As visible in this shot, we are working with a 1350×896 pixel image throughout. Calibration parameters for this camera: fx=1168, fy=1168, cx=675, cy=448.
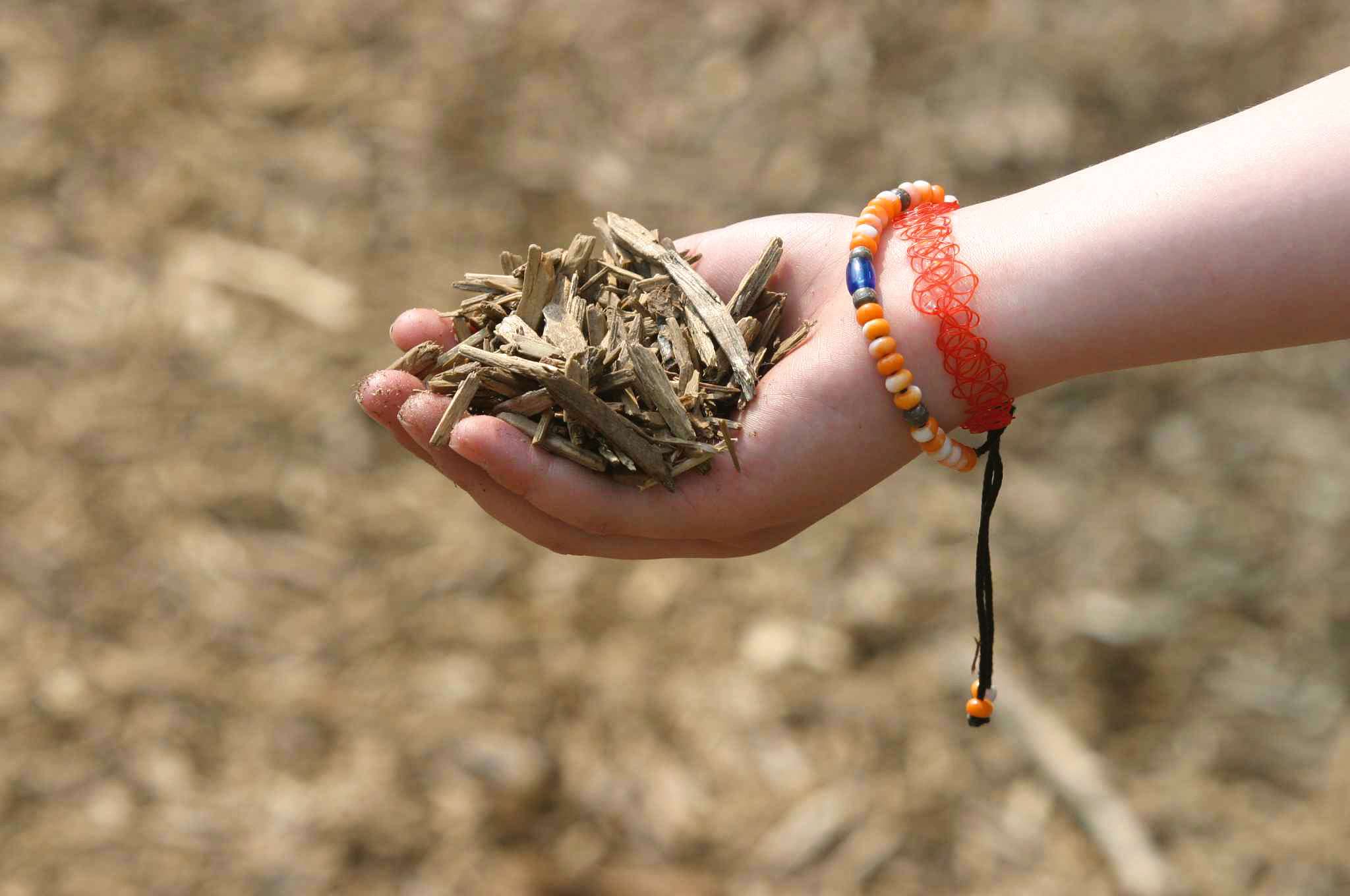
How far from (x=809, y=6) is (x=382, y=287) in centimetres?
172

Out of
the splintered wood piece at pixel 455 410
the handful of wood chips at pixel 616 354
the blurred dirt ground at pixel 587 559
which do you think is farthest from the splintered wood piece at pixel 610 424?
the blurred dirt ground at pixel 587 559

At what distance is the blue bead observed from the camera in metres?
1.71

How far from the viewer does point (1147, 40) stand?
11.9 feet

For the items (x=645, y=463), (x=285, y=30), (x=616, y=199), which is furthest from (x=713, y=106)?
(x=645, y=463)

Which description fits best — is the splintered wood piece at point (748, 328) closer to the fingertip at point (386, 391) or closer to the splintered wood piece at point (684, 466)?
the splintered wood piece at point (684, 466)

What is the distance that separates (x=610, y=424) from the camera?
5.79 feet

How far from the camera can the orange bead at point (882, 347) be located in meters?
1.67

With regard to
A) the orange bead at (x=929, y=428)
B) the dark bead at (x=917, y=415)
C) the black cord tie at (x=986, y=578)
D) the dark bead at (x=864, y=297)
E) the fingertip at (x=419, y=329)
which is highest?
the fingertip at (x=419, y=329)

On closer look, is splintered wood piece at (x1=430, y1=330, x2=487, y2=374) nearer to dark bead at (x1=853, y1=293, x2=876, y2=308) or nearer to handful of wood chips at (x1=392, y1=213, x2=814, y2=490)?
handful of wood chips at (x1=392, y1=213, x2=814, y2=490)

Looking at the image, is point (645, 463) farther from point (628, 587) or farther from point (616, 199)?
point (616, 199)

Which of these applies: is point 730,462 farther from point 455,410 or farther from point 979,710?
point 979,710

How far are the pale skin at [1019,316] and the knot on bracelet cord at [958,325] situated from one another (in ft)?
0.06

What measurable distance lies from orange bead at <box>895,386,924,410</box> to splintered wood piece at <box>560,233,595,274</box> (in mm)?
640

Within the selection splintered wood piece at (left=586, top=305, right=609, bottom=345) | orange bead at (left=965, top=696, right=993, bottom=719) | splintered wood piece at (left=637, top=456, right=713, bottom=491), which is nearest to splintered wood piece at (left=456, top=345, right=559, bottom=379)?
splintered wood piece at (left=586, top=305, right=609, bottom=345)
